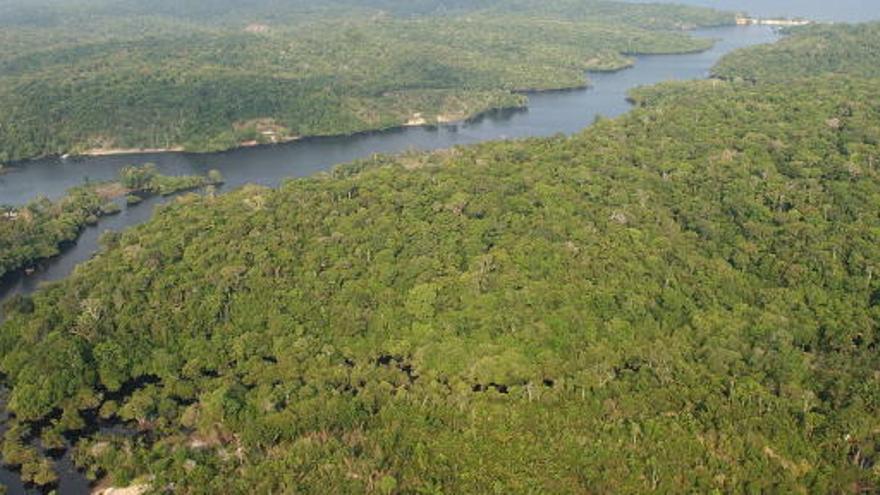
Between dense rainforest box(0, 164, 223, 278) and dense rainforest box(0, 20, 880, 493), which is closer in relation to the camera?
dense rainforest box(0, 20, 880, 493)

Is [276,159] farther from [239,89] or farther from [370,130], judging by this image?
[239,89]

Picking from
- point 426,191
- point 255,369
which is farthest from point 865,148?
point 255,369

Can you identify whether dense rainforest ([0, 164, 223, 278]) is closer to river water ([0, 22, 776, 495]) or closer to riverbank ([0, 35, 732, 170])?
river water ([0, 22, 776, 495])

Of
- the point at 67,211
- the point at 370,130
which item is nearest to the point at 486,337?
the point at 67,211

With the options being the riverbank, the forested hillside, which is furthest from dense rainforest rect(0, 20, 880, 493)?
the forested hillside

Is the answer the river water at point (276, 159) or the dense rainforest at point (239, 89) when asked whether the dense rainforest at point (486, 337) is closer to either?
the river water at point (276, 159)

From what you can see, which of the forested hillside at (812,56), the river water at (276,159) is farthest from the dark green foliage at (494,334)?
the forested hillside at (812,56)
